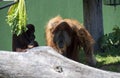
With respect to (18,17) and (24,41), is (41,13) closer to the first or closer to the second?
(24,41)

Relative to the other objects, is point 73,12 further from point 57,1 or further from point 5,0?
point 5,0

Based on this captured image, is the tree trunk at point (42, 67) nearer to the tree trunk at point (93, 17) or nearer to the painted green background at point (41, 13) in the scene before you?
the tree trunk at point (93, 17)

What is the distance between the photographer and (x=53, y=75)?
1.73 meters

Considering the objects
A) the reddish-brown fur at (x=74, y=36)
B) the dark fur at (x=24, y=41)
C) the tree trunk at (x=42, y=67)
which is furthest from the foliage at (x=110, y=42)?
the tree trunk at (x=42, y=67)

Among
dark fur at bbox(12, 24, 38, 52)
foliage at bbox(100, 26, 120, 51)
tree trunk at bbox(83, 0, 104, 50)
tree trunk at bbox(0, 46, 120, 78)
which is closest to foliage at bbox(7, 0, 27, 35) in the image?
tree trunk at bbox(0, 46, 120, 78)

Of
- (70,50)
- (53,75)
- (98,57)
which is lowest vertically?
(98,57)

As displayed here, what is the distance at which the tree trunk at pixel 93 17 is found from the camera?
6.73m

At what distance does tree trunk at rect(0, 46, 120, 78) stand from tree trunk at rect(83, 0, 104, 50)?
498 cm

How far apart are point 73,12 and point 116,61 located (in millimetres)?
3045

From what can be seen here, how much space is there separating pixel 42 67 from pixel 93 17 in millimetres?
5094

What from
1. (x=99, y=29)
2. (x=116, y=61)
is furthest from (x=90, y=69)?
(x=99, y=29)

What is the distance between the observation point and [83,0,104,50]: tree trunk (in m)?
6.73

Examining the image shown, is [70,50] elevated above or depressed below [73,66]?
below

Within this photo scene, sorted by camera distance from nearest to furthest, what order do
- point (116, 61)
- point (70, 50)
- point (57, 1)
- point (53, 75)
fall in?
1. point (53, 75)
2. point (70, 50)
3. point (116, 61)
4. point (57, 1)
